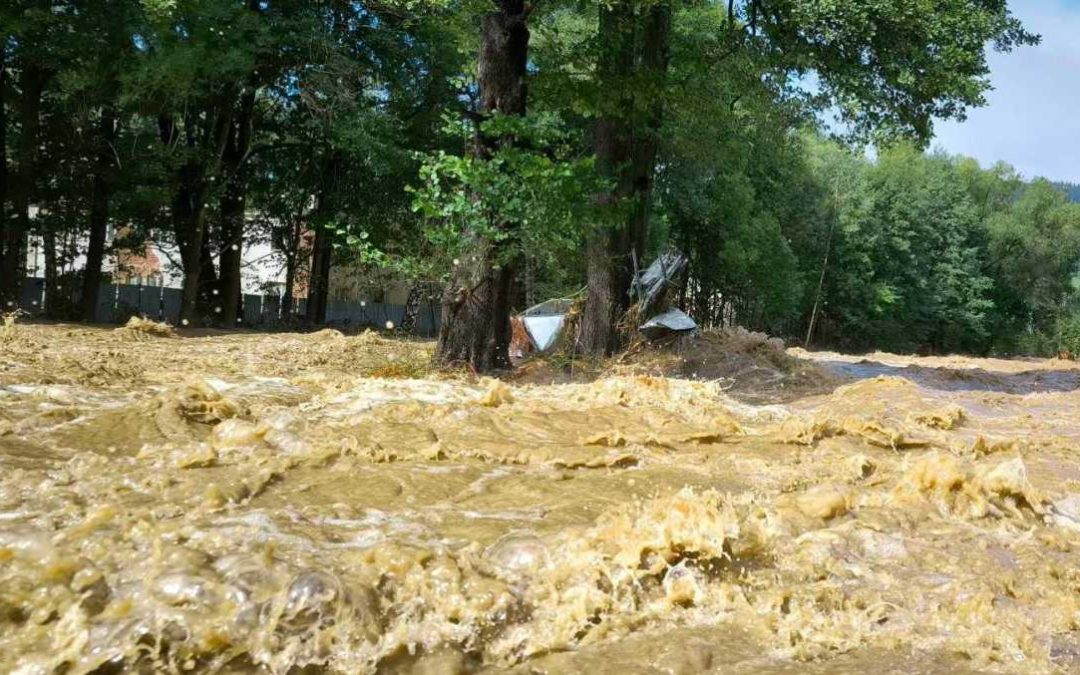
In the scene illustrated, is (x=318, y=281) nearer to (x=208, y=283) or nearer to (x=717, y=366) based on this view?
(x=208, y=283)

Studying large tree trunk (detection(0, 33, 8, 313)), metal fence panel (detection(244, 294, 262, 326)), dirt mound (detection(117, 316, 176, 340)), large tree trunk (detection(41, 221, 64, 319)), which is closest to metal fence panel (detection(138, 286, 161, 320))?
large tree trunk (detection(41, 221, 64, 319))

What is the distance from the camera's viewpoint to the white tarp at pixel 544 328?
14.1m

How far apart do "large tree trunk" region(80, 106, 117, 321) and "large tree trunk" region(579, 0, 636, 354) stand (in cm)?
1150

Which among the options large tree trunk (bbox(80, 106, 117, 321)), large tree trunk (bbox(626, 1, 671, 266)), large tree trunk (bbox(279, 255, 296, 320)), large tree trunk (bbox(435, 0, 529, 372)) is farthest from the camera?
large tree trunk (bbox(279, 255, 296, 320))

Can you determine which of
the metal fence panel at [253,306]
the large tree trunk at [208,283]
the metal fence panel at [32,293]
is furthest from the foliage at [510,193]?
the metal fence panel at [253,306]

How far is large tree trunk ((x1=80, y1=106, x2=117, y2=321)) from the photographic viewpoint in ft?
66.6

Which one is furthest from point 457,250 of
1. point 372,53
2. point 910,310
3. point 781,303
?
point 910,310

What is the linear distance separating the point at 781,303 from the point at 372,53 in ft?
62.0

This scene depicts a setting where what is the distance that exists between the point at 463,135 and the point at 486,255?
133 cm

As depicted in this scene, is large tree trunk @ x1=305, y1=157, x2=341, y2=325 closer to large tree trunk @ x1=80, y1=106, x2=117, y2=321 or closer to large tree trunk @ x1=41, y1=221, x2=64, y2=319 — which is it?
large tree trunk @ x1=80, y1=106, x2=117, y2=321

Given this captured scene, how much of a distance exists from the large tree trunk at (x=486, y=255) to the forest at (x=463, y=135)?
1.0 inches

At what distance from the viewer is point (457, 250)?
1075 centimetres

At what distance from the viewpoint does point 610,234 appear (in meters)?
14.0

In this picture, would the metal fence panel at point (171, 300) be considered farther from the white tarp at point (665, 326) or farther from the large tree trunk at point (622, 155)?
the white tarp at point (665, 326)
